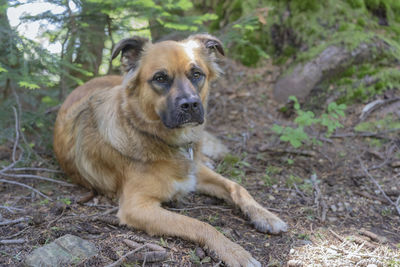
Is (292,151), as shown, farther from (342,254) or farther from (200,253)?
(200,253)

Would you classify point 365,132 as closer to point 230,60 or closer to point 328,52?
point 328,52

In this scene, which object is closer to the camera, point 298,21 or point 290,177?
point 290,177

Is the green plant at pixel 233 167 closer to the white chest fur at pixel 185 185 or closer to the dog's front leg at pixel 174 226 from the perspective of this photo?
the white chest fur at pixel 185 185

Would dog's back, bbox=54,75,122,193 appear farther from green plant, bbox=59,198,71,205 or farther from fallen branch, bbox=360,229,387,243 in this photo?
fallen branch, bbox=360,229,387,243

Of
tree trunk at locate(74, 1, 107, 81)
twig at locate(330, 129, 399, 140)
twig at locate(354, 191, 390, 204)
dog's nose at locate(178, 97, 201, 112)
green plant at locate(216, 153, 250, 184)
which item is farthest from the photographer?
twig at locate(330, 129, 399, 140)

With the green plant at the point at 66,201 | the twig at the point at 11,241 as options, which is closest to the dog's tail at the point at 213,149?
the green plant at the point at 66,201

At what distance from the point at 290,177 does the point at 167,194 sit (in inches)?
62.4

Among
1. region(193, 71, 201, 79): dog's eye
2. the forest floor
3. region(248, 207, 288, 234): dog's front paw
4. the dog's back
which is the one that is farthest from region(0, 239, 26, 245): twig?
region(193, 71, 201, 79): dog's eye

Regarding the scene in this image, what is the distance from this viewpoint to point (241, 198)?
328cm

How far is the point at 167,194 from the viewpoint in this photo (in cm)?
323

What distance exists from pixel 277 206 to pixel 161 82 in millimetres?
1757

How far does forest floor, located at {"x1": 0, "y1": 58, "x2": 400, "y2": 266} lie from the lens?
2574 millimetres

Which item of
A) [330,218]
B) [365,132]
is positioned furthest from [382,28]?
[330,218]

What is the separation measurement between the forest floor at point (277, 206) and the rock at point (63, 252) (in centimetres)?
8
